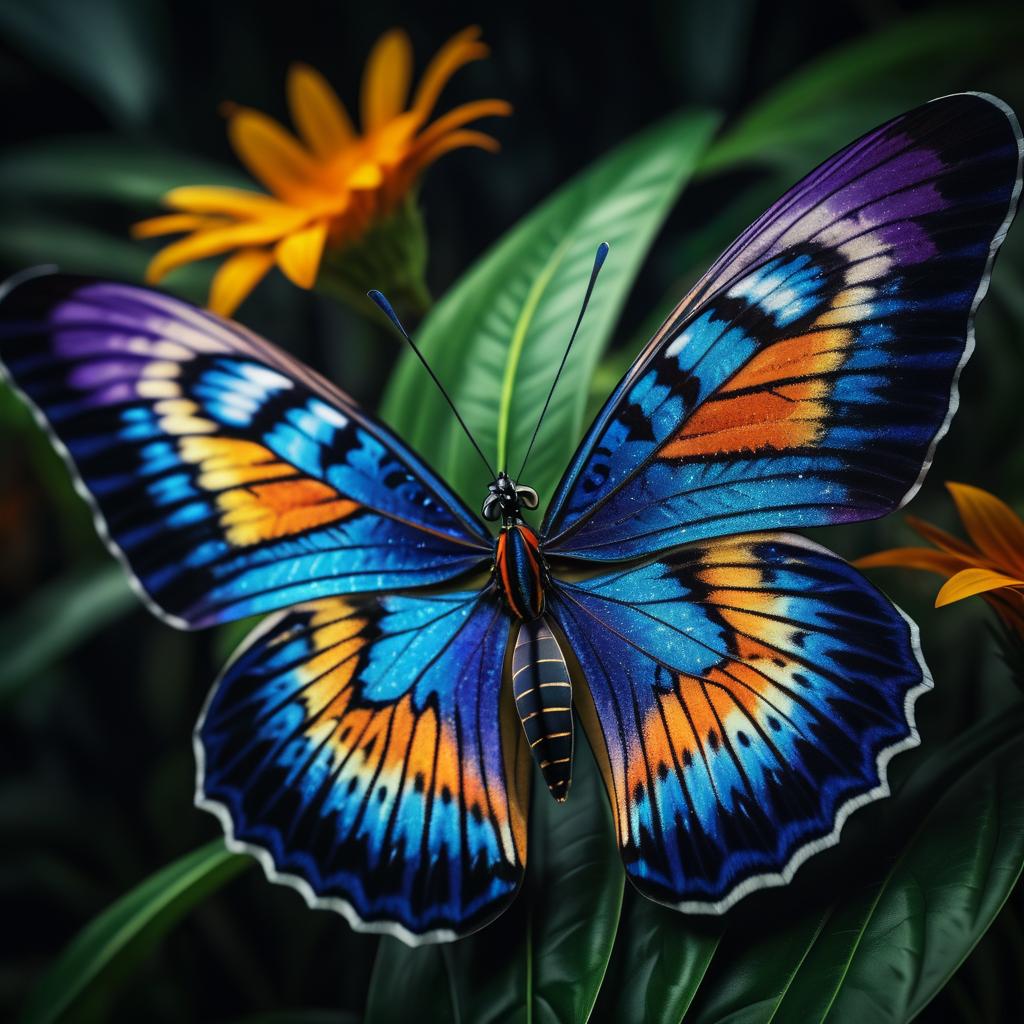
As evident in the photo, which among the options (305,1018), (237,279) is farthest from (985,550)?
(305,1018)

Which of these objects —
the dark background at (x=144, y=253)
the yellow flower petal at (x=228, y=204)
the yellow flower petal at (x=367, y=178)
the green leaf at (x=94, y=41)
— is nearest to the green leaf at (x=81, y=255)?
the dark background at (x=144, y=253)

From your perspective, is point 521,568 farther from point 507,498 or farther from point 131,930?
point 131,930

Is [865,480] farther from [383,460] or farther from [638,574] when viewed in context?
[383,460]

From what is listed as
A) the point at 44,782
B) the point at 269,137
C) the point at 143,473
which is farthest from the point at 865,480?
the point at 44,782

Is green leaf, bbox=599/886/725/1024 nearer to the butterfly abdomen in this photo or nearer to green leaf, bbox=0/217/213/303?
the butterfly abdomen

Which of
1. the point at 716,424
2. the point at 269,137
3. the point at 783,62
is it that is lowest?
the point at 716,424

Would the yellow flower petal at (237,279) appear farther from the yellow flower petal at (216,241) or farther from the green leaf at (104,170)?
the green leaf at (104,170)

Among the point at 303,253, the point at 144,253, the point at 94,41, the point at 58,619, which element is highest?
the point at 94,41

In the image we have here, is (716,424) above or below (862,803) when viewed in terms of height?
above
